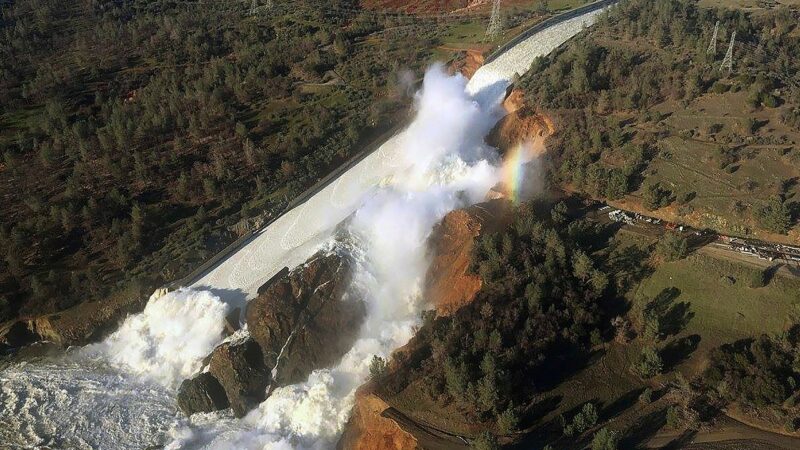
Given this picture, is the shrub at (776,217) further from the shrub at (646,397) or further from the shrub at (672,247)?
the shrub at (646,397)

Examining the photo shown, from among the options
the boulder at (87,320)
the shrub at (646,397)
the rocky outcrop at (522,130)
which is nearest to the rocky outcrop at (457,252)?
the rocky outcrop at (522,130)

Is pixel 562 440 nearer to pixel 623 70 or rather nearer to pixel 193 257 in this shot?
pixel 193 257

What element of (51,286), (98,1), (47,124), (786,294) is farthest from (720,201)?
(98,1)


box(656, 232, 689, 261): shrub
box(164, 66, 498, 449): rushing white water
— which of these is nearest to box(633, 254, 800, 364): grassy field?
box(656, 232, 689, 261): shrub

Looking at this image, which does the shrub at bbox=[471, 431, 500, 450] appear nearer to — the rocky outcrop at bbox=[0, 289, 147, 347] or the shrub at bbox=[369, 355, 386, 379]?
the shrub at bbox=[369, 355, 386, 379]

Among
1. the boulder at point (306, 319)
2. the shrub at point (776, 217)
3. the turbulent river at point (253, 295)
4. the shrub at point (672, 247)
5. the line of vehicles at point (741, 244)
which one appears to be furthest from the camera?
the boulder at point (306, 319)

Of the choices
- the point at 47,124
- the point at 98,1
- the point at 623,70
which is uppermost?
the point at 98,1
